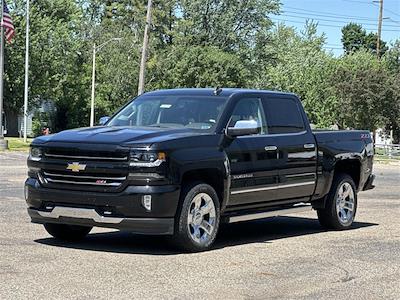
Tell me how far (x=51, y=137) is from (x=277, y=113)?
3210 mm

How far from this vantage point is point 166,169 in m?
8.08

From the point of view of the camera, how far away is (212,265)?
25.6ft

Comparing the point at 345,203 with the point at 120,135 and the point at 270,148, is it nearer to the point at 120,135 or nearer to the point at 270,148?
the point at 270,148

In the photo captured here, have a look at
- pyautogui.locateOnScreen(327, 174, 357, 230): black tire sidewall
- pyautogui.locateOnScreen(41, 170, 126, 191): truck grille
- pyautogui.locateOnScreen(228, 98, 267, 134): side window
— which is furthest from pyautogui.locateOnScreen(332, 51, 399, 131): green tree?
pyautogui.locateOnScreen(41, 170, 126, 191): truck grille

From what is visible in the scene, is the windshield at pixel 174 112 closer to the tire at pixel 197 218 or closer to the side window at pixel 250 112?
the side window at pixel 250 112

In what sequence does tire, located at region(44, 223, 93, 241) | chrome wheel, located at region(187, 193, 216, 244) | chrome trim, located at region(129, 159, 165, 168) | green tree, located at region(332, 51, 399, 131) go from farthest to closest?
1. green tree, located at region(332, 51, 399, 131)
2. tire, located at region(44, 223, 93, 241)
3. chrome wheel, located at region(187, 193, 216, 244)
4. chrome trim, located at region(129, 159, 165, 168)

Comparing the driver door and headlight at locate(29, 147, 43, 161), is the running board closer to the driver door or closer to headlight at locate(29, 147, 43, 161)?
the driver door

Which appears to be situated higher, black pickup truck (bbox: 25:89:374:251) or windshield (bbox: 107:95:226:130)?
windshield (bbox: 107:95:226:130)

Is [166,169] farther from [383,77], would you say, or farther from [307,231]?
[383,77]

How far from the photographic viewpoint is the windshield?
9270mm

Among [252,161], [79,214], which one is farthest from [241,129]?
Answer: [79,214]

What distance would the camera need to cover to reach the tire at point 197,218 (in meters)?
8.31

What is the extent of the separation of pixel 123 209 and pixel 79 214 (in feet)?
1.70

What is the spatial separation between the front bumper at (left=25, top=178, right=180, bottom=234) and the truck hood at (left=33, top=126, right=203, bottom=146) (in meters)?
0.56
